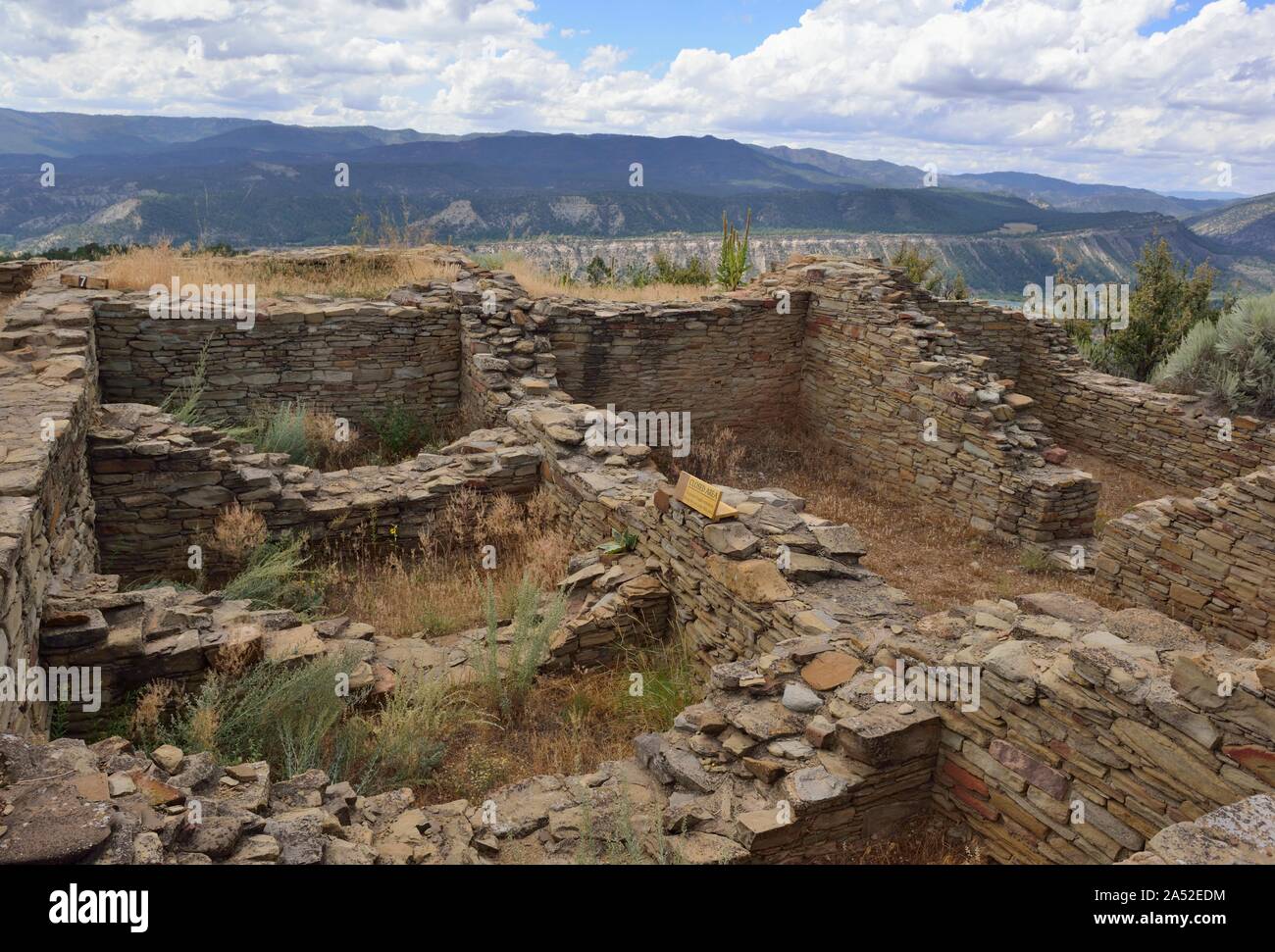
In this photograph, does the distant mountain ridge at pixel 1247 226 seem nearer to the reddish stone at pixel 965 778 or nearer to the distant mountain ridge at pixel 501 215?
the distant mountain ridge at pixel 501 215

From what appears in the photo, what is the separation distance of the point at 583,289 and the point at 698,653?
8.74 meters

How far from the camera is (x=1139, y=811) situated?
12.0ft

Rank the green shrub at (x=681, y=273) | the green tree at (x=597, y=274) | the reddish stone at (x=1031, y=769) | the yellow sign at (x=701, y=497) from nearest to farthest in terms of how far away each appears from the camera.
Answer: the reddish stone at (x=1031, y=769)
the yellow sign at (x=701, y=497)
the green shrub at (x=681, y=273)
the green tree at (x=597, y=274)

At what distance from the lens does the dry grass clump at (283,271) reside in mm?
11133

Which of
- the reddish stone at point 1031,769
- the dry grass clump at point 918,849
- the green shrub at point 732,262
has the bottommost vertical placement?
the dry grass clump at point 918,849

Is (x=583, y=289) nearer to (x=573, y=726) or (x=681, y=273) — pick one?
(x=681, y=273)

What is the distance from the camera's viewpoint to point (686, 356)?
11.8 meters

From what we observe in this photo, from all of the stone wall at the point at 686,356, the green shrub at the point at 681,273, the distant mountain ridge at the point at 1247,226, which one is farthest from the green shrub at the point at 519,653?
the distant mountain ridge at the point at 1247,226

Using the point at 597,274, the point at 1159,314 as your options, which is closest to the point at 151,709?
the point at 597,274

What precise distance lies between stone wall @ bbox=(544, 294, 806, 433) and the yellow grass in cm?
90

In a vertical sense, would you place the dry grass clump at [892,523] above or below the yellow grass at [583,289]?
below

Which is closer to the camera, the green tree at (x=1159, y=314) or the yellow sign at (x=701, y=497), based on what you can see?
the yellow sign at (x=701, y=497)

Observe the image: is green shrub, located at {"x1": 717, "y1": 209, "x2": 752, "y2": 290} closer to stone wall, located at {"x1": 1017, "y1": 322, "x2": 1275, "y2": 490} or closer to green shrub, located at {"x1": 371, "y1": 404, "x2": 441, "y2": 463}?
stone wall, located at {"x1": 1017, "y1": 322, "x2": 1275, "y2": 490}

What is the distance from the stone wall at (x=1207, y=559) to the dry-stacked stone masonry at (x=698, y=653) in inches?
3.0
